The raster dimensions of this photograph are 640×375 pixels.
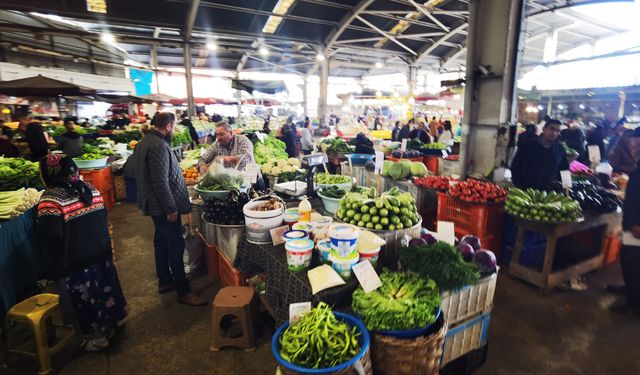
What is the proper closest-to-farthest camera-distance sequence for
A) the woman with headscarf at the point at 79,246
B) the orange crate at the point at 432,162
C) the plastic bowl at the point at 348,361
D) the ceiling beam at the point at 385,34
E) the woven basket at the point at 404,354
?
the plastic bowl at the point at 348,361 → the woven basket at the point at 404,354 → the woman with headscarf at the point at 79,246 → the orange crate at the point at 432,162 → the ceiling beam at the point at 385,34

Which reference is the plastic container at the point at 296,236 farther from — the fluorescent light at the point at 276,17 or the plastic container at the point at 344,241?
the fluorescent light at the point at 276,17

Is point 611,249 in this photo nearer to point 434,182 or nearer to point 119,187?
point 434,182

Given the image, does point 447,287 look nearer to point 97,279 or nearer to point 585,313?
point 585,313

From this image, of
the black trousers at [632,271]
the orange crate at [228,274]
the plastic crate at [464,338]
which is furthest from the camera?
the black trousers at [632,271]

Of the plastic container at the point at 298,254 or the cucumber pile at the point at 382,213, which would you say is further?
the cucumber pile at the point at 382,213

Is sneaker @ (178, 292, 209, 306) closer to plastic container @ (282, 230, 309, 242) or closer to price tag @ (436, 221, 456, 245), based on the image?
plastic container @ (282, 230, 309, 242)

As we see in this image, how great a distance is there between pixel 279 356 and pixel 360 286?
730mm

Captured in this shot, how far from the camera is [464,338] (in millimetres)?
2537

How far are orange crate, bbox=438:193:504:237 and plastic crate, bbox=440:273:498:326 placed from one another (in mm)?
1994

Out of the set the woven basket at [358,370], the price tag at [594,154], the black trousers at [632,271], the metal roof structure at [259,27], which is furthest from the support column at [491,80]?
the woven basket at [358,370]

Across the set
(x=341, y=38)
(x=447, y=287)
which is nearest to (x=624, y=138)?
(x=447, y=287)

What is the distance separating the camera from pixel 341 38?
1608cm

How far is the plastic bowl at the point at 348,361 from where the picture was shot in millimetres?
1606

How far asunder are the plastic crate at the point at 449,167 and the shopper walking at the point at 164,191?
5681 mm
